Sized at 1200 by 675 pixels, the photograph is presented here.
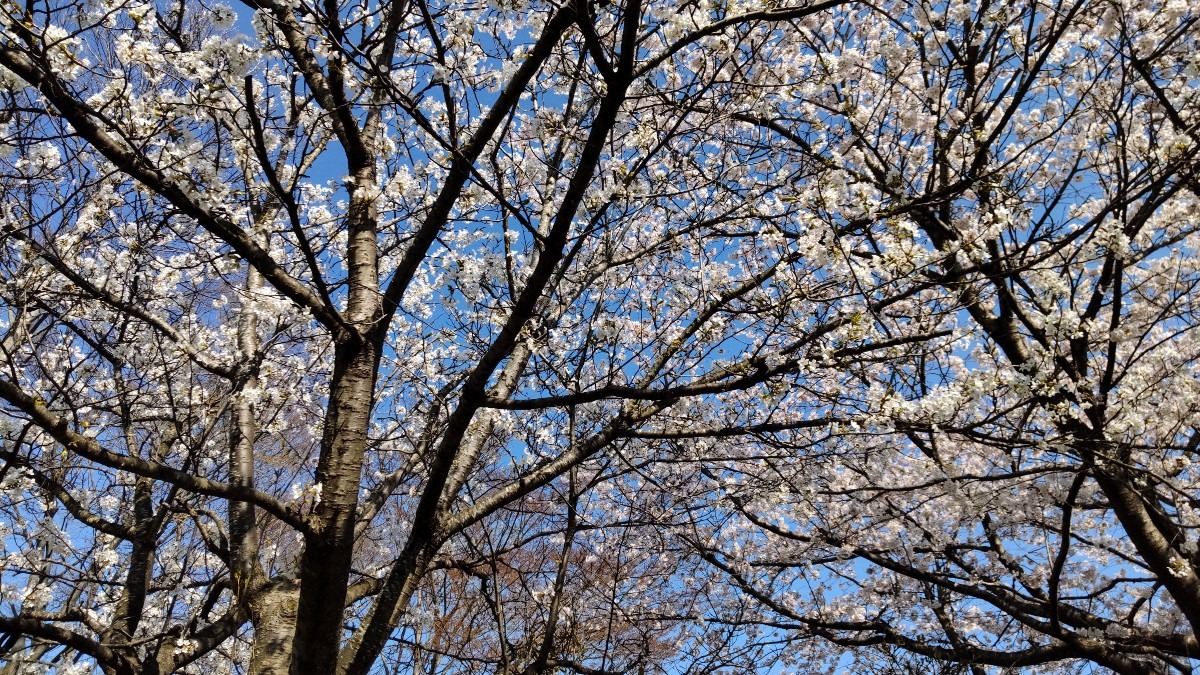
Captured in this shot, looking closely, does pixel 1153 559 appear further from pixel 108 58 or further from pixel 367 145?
pixel 108 58

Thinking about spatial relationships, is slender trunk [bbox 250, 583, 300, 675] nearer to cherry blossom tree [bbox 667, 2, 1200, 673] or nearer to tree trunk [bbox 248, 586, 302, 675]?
tree trunk [bbox 248, 586, 302, 675]

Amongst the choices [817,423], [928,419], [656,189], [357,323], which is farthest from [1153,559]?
[357,323]

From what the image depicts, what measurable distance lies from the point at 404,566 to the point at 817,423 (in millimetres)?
2026

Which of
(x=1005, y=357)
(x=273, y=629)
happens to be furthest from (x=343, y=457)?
(x=1005, y=357)

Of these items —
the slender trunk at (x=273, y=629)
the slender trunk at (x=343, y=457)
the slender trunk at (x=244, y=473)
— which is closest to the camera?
the slender trunk at (x=343, y=457)

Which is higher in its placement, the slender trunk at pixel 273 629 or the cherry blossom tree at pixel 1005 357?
the cherry blossom tree at pixel 1005 357

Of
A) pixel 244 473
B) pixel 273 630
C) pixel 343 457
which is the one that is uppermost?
pixel 244 473

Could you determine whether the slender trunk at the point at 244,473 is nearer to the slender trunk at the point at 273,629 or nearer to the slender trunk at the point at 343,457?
the slender trunk at the point at 273,629

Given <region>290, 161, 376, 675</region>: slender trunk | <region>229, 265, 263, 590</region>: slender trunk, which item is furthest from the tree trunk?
<region>290, 161, 376, 675</region>: slender trunk

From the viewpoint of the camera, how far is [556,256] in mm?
3104

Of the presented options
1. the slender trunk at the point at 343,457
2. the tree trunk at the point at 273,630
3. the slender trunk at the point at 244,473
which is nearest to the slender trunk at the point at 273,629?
the tree trunk at the point at 273,630

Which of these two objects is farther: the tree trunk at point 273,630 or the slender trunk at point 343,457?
the tree trunk at point 273,630

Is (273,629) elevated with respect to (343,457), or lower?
lower

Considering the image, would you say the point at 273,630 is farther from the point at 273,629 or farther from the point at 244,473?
the point at 244,473
